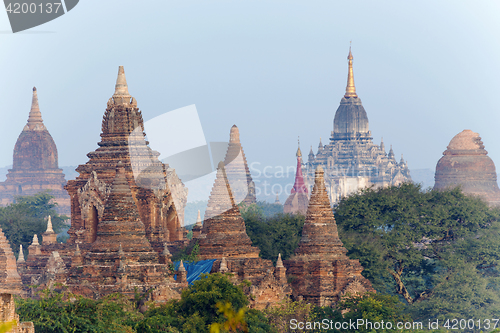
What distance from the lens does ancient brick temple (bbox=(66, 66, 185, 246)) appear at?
183 ft

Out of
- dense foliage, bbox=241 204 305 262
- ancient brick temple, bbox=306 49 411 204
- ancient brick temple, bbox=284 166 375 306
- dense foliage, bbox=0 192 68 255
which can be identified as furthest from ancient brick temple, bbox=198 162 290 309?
ancient brick temple, bbox=306 49 411 204

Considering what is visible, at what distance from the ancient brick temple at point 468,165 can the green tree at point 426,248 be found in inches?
2054

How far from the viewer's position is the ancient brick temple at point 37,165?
120 m

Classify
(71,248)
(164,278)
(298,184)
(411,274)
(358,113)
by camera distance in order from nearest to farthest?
(164,278)
(71,248)
(411,274)
(298,184)
(358,113)

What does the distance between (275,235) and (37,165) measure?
67.0 m

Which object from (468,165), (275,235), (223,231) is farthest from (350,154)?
(223,231)

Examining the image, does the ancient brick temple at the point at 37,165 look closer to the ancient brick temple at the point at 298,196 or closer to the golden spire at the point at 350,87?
the ancient brick temple at the point at 298,196

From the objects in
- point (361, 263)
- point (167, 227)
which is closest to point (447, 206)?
point (361, 263)

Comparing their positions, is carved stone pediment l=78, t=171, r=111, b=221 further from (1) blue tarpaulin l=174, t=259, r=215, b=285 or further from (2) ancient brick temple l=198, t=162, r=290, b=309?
(1) blue tarpaulin l=174, t=259, r=215, b=285

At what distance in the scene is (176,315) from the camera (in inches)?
1561

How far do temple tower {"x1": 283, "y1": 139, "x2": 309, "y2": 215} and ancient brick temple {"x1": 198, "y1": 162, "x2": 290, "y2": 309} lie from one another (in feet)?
188

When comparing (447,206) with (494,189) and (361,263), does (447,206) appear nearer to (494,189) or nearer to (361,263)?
(361,263)

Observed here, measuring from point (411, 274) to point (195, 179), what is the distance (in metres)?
10.8

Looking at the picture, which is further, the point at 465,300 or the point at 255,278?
the point at 465,300
